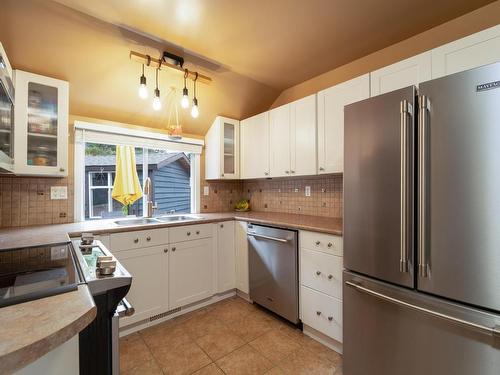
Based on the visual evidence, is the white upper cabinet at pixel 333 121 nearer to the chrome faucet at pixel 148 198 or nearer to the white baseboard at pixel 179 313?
the white baseboard at pixel 179 313

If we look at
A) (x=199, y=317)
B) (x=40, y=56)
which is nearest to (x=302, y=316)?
(x=199, y=317)

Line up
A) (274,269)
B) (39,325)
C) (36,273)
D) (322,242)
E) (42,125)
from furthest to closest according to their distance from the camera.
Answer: (274,269)
(42,125)
(322,242)
(36,273)
(39,325)

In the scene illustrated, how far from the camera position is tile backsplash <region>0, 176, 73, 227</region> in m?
2.07

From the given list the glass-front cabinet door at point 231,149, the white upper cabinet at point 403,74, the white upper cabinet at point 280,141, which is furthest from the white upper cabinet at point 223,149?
the white upper cabinet at point 403,74

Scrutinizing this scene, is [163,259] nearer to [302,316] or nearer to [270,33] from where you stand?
[302,316]

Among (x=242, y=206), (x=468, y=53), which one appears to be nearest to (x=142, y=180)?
(x=242, y=206)

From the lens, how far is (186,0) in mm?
1602

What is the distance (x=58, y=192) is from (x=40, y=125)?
0.65 meters

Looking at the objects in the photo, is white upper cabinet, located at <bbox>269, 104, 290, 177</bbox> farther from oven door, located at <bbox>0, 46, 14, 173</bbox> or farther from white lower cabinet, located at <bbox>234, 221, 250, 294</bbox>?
oven door, located at <bbox>0, 46, 14, 173</bbox>

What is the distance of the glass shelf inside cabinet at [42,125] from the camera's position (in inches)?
75.8

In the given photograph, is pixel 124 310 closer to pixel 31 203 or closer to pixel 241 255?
pixel 241 255

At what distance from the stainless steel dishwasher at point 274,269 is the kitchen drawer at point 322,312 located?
0.09 m

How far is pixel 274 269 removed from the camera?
2246mm

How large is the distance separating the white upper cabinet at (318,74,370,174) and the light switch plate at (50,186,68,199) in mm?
2428
